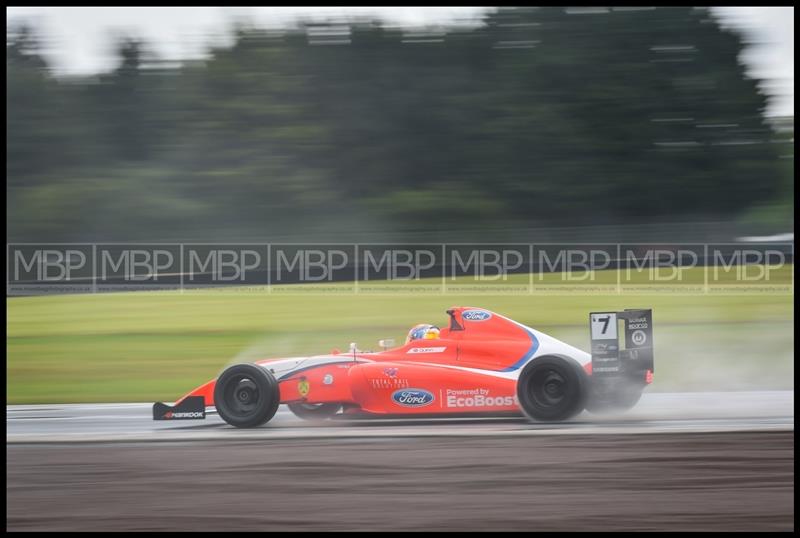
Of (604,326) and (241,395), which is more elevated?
(604,326)

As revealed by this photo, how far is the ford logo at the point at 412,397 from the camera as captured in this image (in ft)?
25.0

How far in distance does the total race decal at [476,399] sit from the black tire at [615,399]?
66 cm

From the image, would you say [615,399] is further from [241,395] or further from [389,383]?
[241,395]

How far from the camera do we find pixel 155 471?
20.7 feet

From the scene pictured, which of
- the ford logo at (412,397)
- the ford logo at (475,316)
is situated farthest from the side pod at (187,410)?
the ford logo at (475,316)

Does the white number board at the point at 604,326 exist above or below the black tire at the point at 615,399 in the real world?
above

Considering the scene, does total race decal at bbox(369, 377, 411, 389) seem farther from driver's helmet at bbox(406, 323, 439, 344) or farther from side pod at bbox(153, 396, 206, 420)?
side pod at bbox(153, 396, 206, 420)

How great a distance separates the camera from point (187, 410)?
7.99 metres

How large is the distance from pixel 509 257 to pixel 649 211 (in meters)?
3.13
